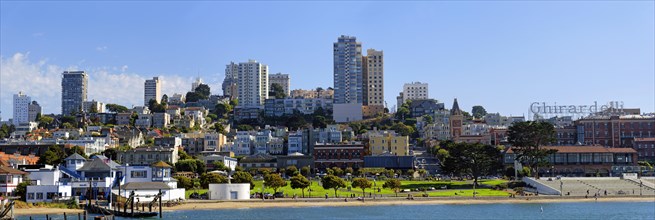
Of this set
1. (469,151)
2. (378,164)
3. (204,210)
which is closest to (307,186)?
(204,210)

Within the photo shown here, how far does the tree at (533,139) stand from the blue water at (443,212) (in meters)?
26.0

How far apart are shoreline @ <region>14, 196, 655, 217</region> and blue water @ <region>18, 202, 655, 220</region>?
2.42 metres

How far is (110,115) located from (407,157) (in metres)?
79.8

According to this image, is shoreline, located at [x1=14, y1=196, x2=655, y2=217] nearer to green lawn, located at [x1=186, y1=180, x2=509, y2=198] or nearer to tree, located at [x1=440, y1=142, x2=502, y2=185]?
green lawn, located at [x1=186, y1=180, x2=509, y2=198]

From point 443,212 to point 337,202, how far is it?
44.7 feet

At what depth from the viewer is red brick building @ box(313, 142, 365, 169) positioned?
446ft

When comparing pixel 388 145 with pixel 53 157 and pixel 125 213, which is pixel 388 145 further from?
pixel 125 213

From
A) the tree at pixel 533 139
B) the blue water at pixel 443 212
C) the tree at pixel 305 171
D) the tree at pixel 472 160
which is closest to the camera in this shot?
the blue water at pixel 443 212

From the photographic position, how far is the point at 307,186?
317 feet

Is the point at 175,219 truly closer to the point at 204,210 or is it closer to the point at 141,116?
the point at 204,210

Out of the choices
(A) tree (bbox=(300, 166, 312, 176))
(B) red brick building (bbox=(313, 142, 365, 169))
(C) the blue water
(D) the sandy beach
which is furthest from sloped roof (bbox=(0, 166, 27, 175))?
(B) red brick building (bbox=(313, 142, 365, 169))

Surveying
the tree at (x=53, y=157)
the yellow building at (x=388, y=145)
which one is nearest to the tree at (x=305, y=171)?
the yellow building at (x=388, y=145)

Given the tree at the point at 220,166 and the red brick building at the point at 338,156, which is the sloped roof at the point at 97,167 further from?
the red brick building at the point at 338,156

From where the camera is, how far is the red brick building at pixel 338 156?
136 m
